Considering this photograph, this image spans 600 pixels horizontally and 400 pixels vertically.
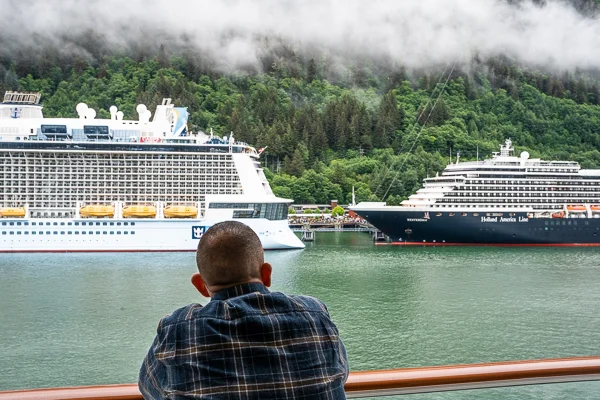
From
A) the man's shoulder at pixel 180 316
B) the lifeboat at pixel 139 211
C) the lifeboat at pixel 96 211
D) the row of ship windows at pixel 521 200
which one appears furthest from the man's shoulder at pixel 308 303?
the row of ship windows at pixel 521 200

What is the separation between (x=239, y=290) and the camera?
120cm

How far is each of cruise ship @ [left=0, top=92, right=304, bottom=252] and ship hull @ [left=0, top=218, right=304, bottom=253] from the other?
0.05 m

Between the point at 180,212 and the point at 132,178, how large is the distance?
3.44 metres

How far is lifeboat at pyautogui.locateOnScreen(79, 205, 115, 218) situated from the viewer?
82.0 ft

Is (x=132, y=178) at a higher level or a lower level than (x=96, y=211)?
higher

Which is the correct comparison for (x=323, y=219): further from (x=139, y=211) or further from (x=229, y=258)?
(x=229, y=258)

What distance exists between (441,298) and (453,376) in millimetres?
12595

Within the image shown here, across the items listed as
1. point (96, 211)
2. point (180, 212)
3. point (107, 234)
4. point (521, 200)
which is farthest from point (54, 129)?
point (521, 200)

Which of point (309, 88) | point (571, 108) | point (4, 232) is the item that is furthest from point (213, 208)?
point (571, 108)

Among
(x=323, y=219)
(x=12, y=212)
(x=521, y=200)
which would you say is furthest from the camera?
(x=323, y=219)

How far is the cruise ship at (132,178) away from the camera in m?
24.9

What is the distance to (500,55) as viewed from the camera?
7756 cm

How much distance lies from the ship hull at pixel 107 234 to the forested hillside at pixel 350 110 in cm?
1737

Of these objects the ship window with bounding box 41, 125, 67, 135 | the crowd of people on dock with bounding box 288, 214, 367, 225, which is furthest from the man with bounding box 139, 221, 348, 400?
the crowd of people on dock with bounding box 288, 214, 367, 225
